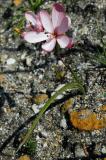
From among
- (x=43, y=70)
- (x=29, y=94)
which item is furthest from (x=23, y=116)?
(x=43, y=70)

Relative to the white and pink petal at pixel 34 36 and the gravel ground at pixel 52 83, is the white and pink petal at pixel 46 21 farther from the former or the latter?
the gravel ground at pixel 52 83

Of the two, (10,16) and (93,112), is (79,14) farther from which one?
(93,112)

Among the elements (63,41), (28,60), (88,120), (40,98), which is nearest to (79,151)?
(88,120)

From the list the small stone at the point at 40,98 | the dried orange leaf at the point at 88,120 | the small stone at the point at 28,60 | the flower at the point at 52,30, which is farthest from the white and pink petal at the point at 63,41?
the small stone at the point at 28,60

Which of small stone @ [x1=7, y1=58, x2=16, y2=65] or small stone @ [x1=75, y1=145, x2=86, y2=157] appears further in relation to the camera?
small stone @ [x1=7, y1=58, x2=16, y2=65]

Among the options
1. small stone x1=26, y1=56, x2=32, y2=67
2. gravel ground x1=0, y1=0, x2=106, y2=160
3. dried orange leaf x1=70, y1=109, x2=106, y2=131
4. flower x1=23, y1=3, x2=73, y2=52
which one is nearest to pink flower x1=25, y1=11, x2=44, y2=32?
flower x1=23, y1=3, x2=73, y2=52

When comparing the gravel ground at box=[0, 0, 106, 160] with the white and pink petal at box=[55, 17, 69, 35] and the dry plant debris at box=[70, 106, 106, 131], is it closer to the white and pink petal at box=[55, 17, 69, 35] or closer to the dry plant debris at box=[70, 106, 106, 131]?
the dry plant debris at box=[70, 106, 106, 131]
